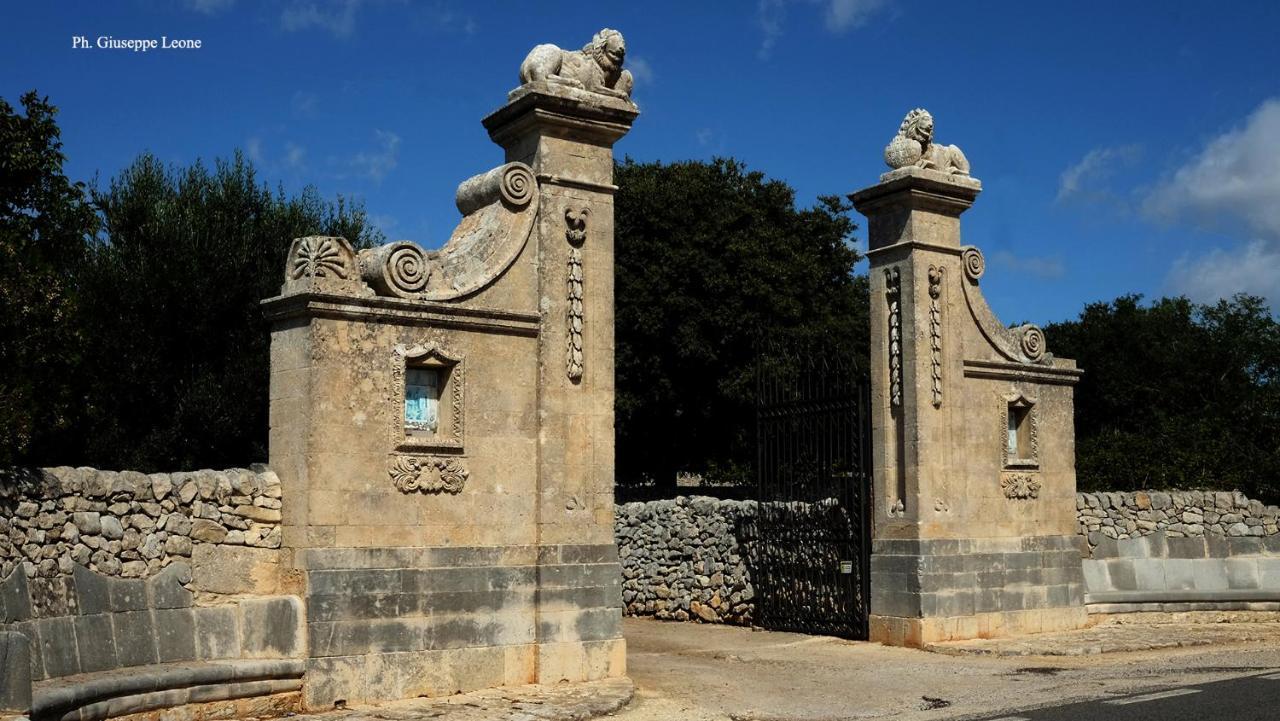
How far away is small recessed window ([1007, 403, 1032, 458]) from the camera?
49.0 feet

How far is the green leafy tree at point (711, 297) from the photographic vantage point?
104ft

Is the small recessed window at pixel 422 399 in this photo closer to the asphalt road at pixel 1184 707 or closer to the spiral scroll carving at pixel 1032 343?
the asphalt road at pixel 1184 707

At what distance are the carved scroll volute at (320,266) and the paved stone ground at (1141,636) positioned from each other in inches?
296

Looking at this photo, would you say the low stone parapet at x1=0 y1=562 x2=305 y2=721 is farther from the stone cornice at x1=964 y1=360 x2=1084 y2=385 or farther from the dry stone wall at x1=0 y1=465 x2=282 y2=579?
the stone cornice at x1=964 y1=360 x2=1084 y2=385

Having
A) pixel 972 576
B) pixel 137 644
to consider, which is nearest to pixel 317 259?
pixel 137 644

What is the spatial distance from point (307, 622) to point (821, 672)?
5172 mm

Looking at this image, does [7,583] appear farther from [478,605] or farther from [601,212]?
[601,212]

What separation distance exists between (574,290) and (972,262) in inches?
228

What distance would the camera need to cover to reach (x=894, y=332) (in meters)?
14.2

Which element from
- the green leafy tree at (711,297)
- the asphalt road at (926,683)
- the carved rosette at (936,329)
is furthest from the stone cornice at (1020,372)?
the green leafy tree at (711,297)

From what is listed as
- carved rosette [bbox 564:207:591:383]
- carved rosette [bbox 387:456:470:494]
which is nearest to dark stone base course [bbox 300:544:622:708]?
carved rosette [bbox 387:456:470:494]

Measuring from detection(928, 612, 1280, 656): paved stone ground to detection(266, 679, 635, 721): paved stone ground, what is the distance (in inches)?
188

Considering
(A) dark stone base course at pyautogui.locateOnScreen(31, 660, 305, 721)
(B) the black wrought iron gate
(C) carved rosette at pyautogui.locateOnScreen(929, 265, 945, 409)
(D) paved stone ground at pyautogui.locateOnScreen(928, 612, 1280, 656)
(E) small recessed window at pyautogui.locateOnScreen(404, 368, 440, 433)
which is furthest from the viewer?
(B) the black wrought iron gate

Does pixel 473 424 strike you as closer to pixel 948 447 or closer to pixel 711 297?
pixel 948 447
